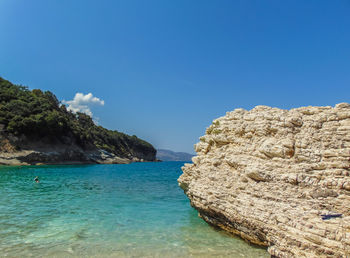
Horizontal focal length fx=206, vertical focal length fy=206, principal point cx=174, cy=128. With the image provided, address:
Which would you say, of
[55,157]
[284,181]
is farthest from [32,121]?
[284,181]

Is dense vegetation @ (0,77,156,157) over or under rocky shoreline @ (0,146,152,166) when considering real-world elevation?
over

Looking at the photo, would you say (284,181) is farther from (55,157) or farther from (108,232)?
(55,157)

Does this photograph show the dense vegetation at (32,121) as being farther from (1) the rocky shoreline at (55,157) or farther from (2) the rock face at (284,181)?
(2) the rock face at (284,181)

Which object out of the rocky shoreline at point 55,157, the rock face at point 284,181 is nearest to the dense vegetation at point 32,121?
the rocky shoreline at point 55,157

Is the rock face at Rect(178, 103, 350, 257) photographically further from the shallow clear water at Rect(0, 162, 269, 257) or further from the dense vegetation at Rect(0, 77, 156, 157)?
the dense vegetation at Rect(0, 77, 156, 157)

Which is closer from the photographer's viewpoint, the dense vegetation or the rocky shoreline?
the rocky shoreline

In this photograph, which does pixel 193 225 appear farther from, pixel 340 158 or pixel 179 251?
pixel 340 158

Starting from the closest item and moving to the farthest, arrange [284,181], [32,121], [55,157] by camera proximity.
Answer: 1. [284,181]
2. [32,121]
3. [55,157]

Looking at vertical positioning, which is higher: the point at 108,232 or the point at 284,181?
the point at 284,181

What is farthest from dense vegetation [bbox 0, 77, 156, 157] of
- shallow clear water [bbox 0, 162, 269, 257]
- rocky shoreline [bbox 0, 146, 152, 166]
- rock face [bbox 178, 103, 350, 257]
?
rock face [bbox 178, 103, 350, 257]

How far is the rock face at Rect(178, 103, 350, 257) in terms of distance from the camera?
575cm

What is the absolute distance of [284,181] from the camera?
681 centimetres

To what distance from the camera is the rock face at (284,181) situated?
5746 mm

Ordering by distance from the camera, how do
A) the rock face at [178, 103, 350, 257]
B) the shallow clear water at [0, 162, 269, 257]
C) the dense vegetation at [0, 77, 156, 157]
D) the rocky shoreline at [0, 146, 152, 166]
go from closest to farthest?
the rock face at [178, 103, 350, 257] → the shallow clear water at [0, 162, 269, 257] → the rocky shoreline at [0, 146, 152, 166] → the dense vegetation at [0, 77, 156, 157]
